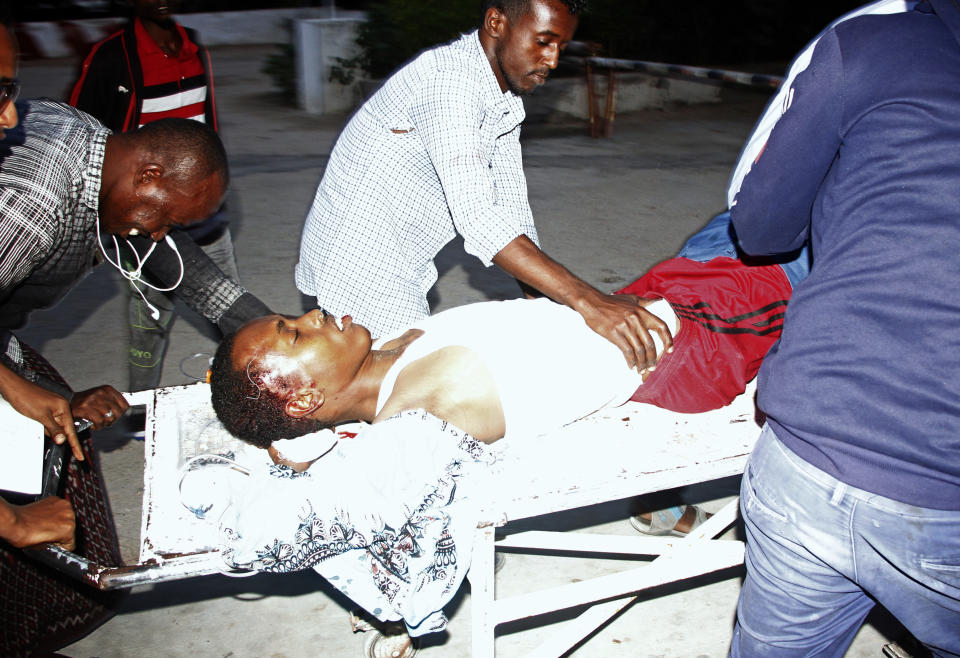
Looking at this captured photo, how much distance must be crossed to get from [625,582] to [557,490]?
36 centimetres

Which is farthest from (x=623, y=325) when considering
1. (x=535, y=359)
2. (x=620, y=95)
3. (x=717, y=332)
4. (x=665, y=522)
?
(x=620, y=95)

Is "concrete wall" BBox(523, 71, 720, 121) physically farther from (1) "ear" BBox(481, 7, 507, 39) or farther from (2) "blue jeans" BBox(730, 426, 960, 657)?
(2) "blue jeans" BBox(730, 426, 960, 657)

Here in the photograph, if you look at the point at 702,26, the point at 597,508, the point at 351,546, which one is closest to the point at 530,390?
the point at 351,546

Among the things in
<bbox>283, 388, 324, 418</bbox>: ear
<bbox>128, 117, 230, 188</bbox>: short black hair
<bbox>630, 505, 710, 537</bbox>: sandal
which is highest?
<bbox>128, 117, 230, 188</bbox>: short black hair

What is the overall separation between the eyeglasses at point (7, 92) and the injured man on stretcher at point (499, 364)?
72 centimetres

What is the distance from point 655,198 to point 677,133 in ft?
8.77

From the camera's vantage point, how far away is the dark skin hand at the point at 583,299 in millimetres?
2027

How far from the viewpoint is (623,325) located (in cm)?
203

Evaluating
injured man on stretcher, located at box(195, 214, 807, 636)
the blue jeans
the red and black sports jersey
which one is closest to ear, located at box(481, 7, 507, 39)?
injured man on stretcher, located at box(195, 214, 807, 636)

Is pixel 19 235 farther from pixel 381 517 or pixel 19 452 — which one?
pixel 381 517

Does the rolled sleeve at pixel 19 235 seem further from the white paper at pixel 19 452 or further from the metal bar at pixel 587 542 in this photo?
the metal bar at pixel 587 542

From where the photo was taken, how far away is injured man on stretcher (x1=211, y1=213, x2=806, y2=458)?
1.93m

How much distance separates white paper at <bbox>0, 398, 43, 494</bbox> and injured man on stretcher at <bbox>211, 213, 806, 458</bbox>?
0.41 m

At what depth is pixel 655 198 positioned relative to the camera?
21.4 ft
